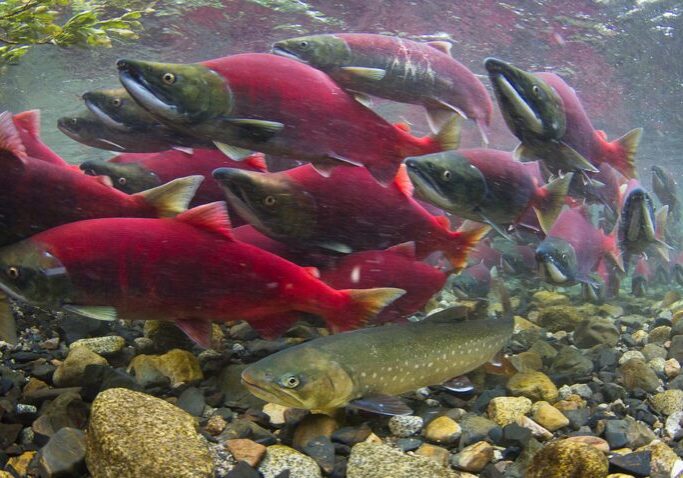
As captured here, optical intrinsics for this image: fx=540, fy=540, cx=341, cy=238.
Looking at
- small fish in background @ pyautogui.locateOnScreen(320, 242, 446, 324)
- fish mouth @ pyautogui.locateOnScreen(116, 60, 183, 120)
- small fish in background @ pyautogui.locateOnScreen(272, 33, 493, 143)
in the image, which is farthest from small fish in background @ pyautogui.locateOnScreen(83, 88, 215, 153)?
small fish in background @ pyautogui.locateOnScreen(320, 242, 446, 324)

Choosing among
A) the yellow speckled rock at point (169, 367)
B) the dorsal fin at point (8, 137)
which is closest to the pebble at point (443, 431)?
the yellow speckled rock at point (169, 367)

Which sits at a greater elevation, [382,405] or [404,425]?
[382,405]

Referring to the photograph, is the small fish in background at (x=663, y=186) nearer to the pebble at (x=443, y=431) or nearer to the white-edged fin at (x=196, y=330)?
the pebble at (x=443, y=431)

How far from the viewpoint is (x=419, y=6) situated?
13.5 m

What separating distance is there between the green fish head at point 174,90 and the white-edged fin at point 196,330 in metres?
1.09

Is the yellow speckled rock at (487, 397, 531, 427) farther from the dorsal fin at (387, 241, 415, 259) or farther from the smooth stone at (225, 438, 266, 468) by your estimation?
the smooth stone at (225, 438, 266, 468)

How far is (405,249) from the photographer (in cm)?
366

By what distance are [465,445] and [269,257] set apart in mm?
1484

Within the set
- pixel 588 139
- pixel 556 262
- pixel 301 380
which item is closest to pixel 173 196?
pixel 301 380

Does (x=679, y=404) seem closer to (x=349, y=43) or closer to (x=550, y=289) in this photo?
(x=349, y=43)

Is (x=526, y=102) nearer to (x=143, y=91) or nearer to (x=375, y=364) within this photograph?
(x=375, y=364)

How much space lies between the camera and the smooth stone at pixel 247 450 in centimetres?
257

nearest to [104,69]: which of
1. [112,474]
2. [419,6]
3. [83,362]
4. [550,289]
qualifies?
[419,6]

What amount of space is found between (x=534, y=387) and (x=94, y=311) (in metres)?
2.76
